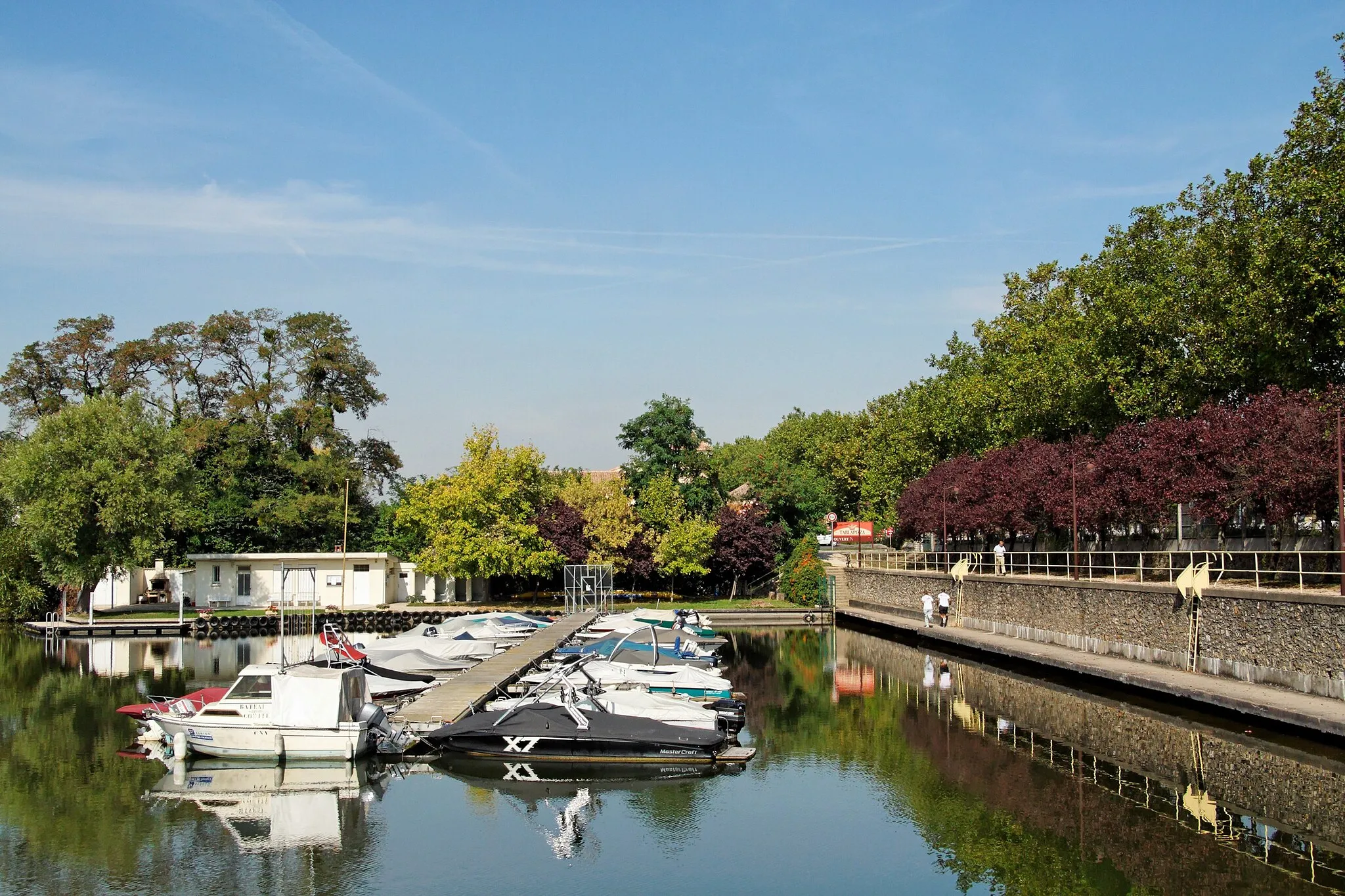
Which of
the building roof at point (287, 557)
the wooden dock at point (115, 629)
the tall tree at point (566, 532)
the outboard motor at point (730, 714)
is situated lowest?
the wooden dock at point (115, 629)

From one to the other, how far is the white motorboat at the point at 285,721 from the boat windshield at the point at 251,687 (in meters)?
0.01

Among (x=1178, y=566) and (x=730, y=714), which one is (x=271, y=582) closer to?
(x=730, y=714)

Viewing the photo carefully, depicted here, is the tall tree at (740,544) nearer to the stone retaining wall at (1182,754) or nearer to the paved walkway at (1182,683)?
the paved walkway at (1182,683)

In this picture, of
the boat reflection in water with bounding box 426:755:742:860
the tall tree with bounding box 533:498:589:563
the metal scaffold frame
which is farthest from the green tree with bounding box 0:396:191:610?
the boat reflection in water with bounding box 426:755:742:860

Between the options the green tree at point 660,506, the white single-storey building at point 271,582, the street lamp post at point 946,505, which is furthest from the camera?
the green tree at point 660,506

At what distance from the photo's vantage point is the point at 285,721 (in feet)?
70.9

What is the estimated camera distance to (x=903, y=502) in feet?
206

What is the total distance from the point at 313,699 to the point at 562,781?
519 cm

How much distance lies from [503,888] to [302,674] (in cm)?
894

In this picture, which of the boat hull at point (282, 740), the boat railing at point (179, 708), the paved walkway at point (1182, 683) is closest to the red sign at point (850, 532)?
the paved walkway at point (1182, 683)

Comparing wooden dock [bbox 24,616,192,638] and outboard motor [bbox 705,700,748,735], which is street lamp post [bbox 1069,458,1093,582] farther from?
wooden dock [bbox 24,616,192,638]

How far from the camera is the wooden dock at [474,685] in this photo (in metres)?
24.0

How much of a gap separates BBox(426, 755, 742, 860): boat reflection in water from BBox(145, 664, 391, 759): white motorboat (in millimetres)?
1803

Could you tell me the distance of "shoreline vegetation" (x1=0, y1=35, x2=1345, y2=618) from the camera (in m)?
30.3
